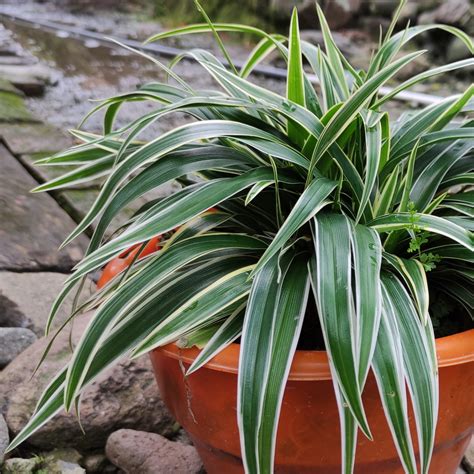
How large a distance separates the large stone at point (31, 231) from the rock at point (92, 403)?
551mm

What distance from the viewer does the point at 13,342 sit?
5.93ft

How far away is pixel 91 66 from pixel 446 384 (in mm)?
5050

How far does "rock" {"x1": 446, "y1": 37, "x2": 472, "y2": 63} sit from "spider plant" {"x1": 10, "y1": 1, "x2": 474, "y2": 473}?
497cm

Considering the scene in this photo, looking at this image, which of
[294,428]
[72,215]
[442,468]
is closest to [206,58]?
[294,428]

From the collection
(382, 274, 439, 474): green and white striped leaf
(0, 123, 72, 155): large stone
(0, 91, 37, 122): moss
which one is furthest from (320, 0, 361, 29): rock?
(382, 274, 439, 474): green and white striped leaf

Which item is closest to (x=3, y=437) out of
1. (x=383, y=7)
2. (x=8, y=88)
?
(x=8, y=88)

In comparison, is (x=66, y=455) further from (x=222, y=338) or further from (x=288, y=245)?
(x=288, y=245)

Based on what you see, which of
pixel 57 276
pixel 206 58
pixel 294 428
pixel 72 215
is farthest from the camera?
pixel 72 215

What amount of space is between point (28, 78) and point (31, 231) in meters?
2.54

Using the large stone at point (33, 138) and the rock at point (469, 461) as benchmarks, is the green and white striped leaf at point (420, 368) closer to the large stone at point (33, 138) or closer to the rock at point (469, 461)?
the rock at point (469, 461)

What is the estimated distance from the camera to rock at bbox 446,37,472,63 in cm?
596

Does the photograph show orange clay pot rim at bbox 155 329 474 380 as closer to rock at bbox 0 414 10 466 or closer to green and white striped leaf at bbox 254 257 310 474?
green and white striped leaf at bbox 254 257 310 474

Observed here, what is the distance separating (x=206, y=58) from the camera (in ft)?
4.77

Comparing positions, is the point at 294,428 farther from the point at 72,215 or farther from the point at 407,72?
the point at 407,72
